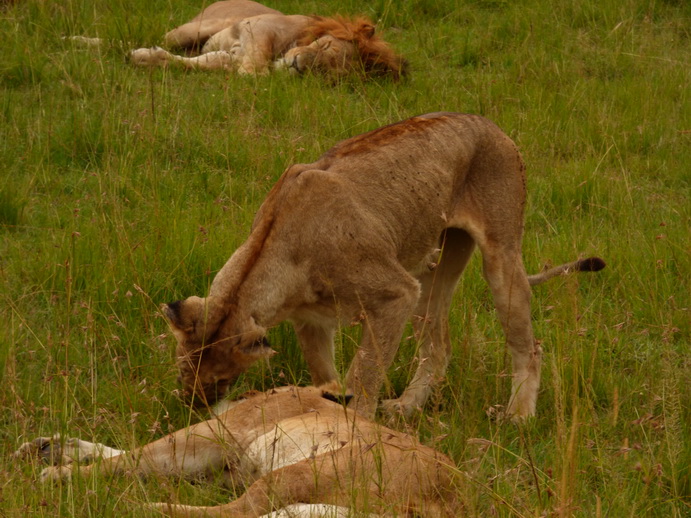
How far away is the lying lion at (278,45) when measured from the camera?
9.43 meters

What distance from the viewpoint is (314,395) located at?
475 cm

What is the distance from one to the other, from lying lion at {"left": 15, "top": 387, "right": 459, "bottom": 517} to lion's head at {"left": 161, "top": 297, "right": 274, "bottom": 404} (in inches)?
6.2

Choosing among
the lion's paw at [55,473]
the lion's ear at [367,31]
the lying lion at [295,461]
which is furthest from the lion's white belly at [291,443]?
the lion's ear at [367,31]

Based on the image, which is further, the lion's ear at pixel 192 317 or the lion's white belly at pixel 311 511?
the lion's ear at pixel 192 317

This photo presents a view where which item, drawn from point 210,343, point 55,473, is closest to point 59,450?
point 55,473

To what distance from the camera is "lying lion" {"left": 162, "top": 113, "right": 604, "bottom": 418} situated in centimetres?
472

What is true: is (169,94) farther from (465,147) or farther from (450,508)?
(450,508)

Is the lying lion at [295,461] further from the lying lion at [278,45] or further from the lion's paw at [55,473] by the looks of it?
the lying lion at [278,45]

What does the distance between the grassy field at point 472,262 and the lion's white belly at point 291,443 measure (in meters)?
0.19

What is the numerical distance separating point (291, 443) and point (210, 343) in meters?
0.56

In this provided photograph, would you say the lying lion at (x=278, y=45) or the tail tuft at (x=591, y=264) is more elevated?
the tail tuft at (x=591, y=264)

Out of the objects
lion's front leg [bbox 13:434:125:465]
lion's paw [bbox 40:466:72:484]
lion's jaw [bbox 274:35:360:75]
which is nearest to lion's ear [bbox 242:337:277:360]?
lion's front leg [bbox 13:434:125:465]

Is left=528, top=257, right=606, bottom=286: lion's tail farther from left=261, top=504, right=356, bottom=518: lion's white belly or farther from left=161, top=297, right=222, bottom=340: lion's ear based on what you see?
left=261, top=504, right=356, bottom=518: lion's white belly

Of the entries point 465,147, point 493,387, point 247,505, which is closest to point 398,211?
point 465,147
